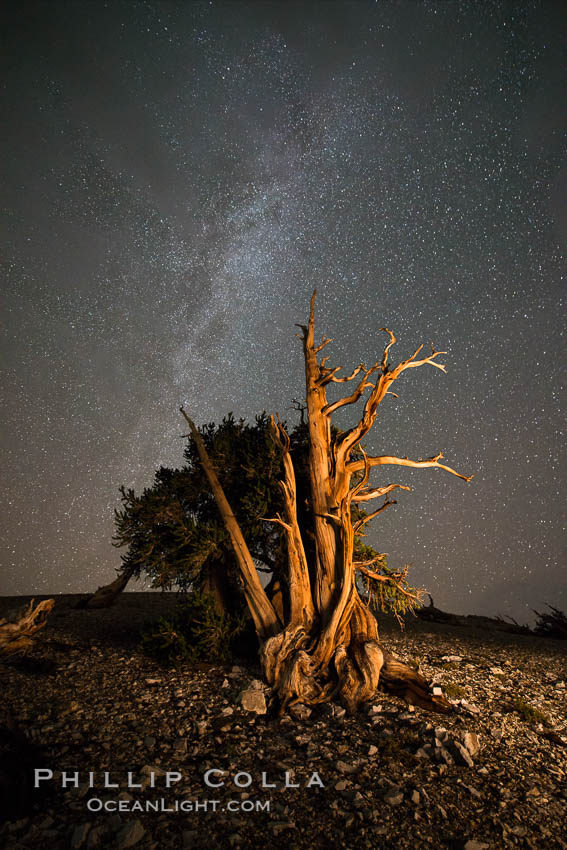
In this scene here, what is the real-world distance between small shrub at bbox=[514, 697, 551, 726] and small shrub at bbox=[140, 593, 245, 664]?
5.68m

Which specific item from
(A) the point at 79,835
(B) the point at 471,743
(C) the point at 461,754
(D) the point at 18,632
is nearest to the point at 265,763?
(A) the point at 79,835

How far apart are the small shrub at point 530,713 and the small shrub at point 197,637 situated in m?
5.68

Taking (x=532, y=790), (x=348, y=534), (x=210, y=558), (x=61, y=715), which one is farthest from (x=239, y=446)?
(x=532, y=790)

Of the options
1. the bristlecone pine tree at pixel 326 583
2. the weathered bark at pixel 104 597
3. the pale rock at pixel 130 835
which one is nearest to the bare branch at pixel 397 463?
the bristlecone pine tree at pixel 326 583

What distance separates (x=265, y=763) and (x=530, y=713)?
16.1 ft

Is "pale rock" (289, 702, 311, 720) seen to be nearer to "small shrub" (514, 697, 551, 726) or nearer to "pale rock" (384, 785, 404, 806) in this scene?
"pale rock" (384, 785, 404, 806)

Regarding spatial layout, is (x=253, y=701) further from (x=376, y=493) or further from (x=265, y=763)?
(x=376, y=493)

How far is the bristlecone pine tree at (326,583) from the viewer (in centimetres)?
863

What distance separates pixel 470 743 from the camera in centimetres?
642

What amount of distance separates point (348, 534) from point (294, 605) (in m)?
1.89

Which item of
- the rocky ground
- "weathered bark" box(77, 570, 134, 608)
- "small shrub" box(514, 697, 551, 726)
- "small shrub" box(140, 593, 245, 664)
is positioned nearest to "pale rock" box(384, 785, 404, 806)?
the rocky ground

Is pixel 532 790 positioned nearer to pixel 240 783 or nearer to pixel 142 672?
pixel 240 783

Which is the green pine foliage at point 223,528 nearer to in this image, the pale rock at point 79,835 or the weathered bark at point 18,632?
the weathered bark at point 18,632

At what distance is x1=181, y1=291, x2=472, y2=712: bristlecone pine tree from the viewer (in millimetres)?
8633
